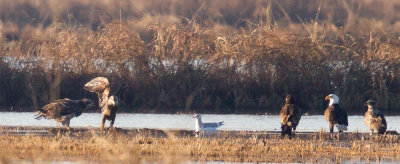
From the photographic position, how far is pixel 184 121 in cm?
1989

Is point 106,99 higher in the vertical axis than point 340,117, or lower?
higher

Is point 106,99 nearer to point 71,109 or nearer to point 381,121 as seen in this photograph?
point 71,109

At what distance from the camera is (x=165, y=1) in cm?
4219

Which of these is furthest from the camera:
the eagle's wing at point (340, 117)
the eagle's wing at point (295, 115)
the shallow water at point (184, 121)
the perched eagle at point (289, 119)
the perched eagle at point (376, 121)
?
the shallow water at point (184, 121)

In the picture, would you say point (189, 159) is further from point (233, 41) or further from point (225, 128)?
point (233, 41)

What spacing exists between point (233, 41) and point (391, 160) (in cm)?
1069

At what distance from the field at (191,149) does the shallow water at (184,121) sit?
2.52 m

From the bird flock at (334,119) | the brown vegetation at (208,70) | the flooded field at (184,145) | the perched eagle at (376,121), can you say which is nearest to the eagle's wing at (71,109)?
the flooded field at (184,145)

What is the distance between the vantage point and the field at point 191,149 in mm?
12914

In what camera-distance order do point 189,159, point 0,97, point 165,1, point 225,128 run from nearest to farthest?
point 189,159, point 225,128, point 0,97, point 165,1

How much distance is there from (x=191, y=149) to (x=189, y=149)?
0.27 ft

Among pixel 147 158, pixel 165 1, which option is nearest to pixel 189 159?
pixel 147 158

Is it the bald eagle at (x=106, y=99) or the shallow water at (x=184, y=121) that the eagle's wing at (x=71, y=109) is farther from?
the shallow water at (x=184, y=121)

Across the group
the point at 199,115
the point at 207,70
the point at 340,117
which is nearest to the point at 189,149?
the point at 199,115
